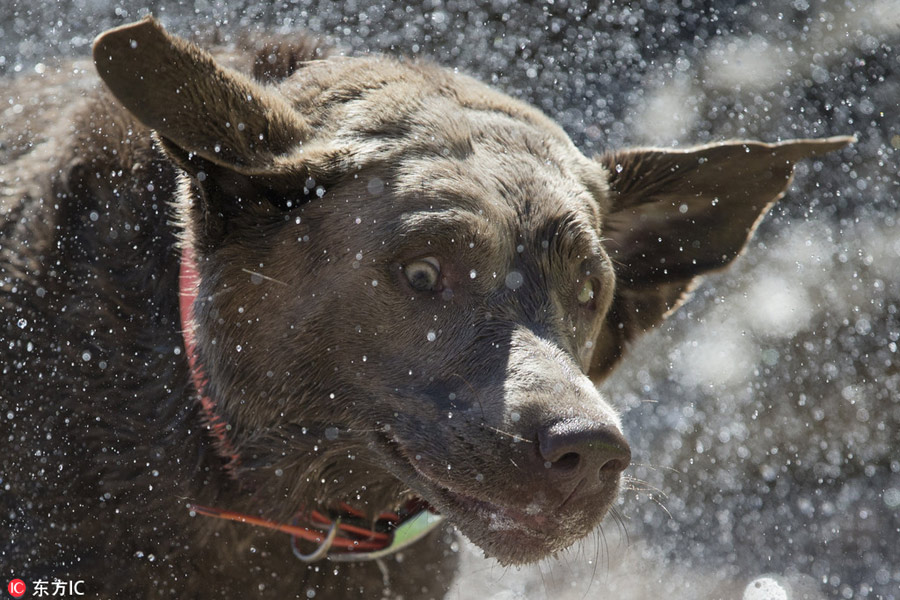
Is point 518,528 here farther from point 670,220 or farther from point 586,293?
point 670,220

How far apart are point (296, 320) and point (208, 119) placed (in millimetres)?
691

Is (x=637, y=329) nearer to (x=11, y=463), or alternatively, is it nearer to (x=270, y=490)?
(x=270, y=490)

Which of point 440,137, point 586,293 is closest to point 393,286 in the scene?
point 440,137

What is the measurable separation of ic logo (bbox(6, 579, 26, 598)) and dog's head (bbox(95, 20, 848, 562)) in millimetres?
876

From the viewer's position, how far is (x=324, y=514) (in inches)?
140

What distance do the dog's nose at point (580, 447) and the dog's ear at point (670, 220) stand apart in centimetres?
142

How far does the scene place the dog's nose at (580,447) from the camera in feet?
8.55

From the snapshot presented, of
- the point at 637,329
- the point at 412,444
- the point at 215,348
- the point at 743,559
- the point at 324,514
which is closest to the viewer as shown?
the point at 412,444

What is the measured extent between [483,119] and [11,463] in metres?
2.06

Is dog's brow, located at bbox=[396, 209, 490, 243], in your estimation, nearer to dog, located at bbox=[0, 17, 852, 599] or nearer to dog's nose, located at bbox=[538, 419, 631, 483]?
dog, located at bbox=[0, 17, 852, 599]

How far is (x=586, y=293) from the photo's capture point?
3.46m

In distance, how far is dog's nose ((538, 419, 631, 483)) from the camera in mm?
2607

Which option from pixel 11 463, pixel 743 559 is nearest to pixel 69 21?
pixel 11 463

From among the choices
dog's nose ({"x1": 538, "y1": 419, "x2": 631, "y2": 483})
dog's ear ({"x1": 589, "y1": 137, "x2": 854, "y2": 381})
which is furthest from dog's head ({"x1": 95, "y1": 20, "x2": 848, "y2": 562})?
dog's ear ({"x1": 589, "y1": 137, "x2": 854, "y2": 381})
